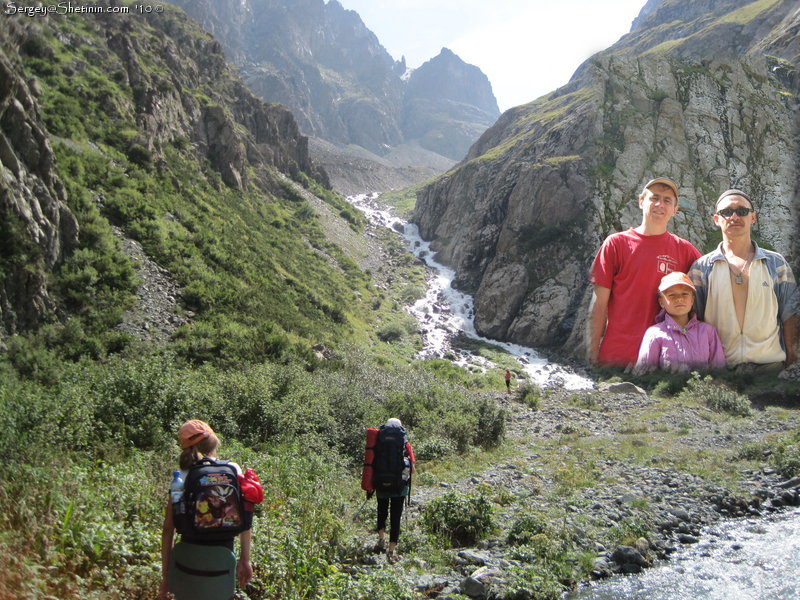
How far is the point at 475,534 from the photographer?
31.2 feet

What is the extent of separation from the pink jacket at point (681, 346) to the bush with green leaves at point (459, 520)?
26.9 ft

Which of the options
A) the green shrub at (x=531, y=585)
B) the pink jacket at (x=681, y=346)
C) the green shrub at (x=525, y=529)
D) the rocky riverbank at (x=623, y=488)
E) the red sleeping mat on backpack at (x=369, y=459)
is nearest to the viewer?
the pink jacket at (x=681, y=346)

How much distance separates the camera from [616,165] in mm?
8867

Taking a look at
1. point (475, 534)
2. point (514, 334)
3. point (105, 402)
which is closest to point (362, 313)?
point (514, 334)

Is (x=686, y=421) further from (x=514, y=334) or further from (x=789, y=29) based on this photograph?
(x=789, y=29)

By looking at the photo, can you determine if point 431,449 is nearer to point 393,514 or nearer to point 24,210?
point 393,514

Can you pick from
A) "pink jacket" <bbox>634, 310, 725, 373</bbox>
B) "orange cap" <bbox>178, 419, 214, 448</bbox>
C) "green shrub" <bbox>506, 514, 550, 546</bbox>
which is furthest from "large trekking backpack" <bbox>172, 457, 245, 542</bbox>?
"green shrub" <bbox>506, 514, 550, 546</bbox>

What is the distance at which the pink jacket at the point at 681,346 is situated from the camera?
6.86 feet

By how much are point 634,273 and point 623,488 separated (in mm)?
11896

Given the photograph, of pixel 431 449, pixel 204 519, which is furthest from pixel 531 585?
pixel 431 449

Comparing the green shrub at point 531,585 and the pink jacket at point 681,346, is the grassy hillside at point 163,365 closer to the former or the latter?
the green shrub at point 531,585

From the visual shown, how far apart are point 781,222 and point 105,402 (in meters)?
13.9

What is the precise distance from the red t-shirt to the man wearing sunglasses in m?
0.15

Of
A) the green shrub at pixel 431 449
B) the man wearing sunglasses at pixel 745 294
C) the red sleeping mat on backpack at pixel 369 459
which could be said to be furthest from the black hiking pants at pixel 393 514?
the green shrub at pixel 431 449
